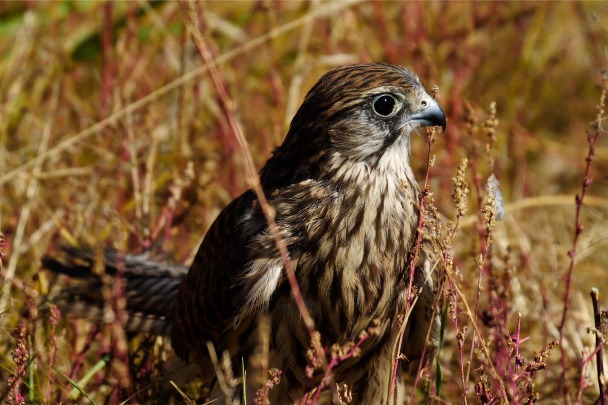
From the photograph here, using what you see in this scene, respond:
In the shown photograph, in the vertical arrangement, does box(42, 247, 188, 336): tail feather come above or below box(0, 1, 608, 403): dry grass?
below

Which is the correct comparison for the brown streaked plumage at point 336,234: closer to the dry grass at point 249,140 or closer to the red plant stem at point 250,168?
the dry grass at point 249,140

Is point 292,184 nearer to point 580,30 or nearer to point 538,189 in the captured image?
point 538,189

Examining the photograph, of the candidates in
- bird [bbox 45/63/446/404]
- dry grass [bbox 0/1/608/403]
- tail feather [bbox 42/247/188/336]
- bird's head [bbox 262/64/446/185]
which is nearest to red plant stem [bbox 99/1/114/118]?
dry grass [bbox 0/1/608/403]

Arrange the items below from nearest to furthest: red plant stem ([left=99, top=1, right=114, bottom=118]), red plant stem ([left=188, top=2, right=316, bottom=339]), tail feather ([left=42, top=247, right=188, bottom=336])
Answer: red plant stem ([left=188, top=2, right=316, bottom=339]), tail feather ([left=42, top=247, right=188, bottom=336]), red plant stem ([left=99, top=1, right=114, bottom=118])

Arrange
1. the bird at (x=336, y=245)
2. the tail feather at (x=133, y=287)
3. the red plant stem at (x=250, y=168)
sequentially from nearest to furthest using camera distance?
the red plant stem at (x=250, y=168), the bird at (x=336, y=245), the tail feather at (x=133, y=287)

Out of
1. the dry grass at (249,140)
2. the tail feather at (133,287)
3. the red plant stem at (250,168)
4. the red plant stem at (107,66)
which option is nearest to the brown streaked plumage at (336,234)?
the dry grass at (249,140)

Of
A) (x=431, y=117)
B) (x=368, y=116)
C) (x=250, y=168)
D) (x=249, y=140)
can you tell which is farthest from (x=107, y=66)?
(x=250, y=168)

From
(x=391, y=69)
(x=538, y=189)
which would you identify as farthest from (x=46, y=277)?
(x=538, y=189)

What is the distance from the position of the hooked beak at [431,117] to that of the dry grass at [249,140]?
18 cm

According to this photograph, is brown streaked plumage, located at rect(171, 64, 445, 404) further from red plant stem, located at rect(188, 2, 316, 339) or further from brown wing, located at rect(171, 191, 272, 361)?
red plant stem, located at rect(188, 2, 316, 339)

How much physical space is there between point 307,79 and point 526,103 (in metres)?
1.65

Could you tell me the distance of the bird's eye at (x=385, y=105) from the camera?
3.57 metres

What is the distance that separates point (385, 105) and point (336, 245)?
0.52m

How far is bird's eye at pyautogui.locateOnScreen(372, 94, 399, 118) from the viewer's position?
3.57 m
